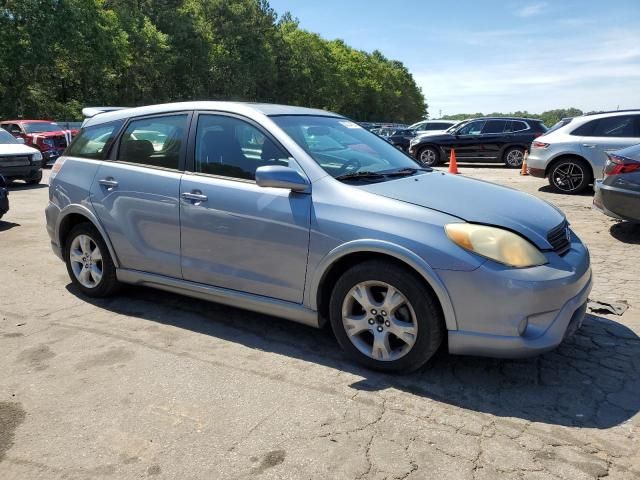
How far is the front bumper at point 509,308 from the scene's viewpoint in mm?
3006

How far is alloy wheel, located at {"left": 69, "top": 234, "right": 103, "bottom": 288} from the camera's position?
4.72 meters

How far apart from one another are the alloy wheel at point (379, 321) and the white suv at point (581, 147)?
8.68 m

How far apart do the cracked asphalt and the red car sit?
14046mm

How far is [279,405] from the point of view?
308 centimetres

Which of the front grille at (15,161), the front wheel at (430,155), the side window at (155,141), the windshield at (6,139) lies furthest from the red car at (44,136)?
the side window at (155,141)

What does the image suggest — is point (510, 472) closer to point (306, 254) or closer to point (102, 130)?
point (306, 254)

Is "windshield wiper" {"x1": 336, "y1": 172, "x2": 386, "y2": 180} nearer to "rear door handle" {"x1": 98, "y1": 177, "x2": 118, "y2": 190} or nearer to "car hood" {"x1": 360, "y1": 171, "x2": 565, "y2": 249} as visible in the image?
"car hood" {"x1": 360, "y1": 171, "x2": 565, "y2": 249}

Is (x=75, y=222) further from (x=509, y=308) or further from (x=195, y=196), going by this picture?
(x=509, y=308)

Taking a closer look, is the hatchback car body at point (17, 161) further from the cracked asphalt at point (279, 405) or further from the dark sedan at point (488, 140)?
the dark sedan at point (488, 140)

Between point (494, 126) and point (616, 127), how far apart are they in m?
7.70

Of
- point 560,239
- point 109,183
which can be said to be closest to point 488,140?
point 560,239

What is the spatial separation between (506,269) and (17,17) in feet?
106

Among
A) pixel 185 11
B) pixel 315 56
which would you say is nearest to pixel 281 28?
pixel 315 56

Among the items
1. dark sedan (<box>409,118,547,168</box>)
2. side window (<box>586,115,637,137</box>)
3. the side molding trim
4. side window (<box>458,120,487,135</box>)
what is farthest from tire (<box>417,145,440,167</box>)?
the side molding trim
